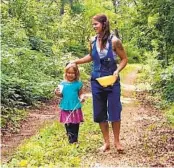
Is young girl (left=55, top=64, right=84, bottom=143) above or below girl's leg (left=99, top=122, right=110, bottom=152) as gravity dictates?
above

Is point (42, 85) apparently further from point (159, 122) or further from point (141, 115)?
point (159, 122)

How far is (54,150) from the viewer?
6367mm

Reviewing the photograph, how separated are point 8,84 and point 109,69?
5.02 m

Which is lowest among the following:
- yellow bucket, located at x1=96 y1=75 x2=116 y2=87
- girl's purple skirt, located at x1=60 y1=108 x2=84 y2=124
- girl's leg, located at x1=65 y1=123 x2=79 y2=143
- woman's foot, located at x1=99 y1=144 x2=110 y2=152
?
woman's foot, located at x1=99 y1=144 x2=110 y2=152

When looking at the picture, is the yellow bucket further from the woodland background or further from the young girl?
the woodland background

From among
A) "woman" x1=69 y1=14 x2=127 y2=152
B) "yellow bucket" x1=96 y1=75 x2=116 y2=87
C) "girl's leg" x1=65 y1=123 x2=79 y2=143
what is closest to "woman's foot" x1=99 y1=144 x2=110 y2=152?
"woman" x1=69 y1=14 x2=127 y2=152

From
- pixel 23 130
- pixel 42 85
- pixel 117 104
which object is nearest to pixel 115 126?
pixel 117 104

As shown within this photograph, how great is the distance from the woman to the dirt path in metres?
0.32

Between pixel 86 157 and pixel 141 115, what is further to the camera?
pixel 141 115

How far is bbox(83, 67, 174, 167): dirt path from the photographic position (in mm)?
6016

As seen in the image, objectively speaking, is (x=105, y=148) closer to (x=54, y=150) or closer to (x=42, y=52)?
(x=54, y=150)

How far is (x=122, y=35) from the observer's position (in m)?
48.4

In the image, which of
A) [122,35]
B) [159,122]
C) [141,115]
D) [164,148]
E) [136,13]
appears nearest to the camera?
[164,148]

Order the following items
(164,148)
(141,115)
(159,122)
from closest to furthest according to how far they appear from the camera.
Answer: (164,148) → (159,122) → (141,115)
